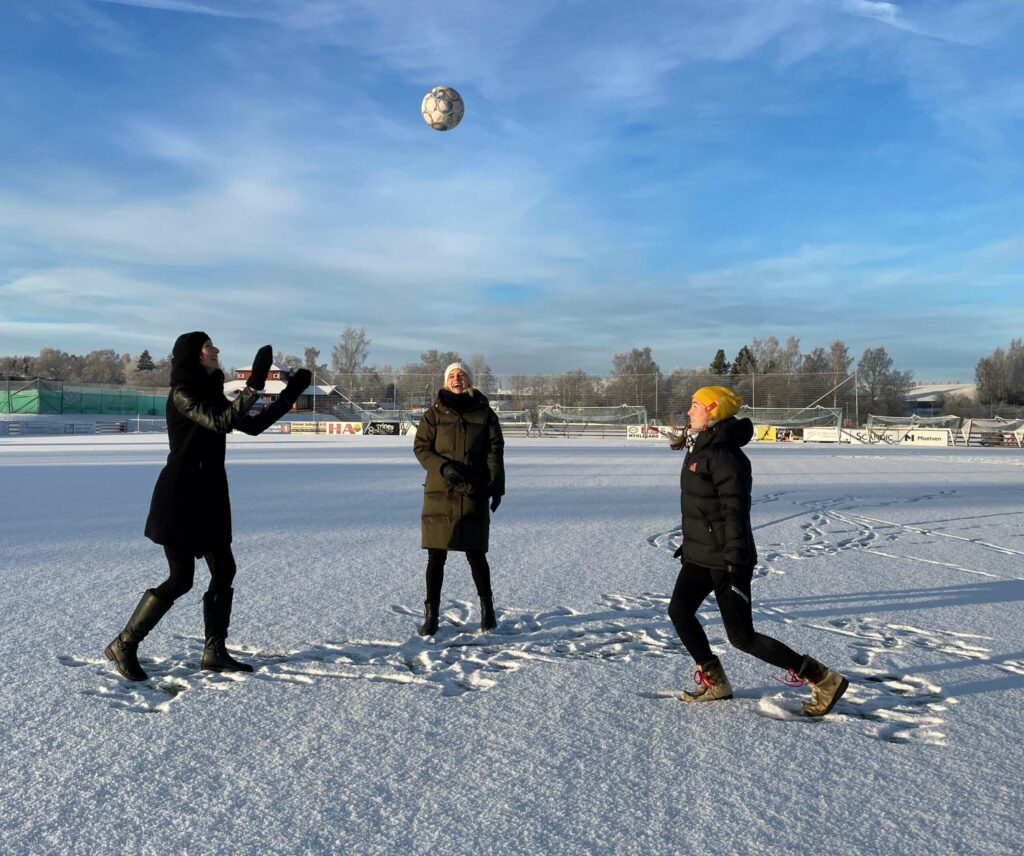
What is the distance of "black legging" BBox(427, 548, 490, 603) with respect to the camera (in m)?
5.06

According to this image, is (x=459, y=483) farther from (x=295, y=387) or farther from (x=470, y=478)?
(x=295, y=387)

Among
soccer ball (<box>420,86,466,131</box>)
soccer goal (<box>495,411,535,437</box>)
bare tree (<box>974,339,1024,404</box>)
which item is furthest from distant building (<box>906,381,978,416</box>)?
soccer ball (<box>420,86,466,131</box>)

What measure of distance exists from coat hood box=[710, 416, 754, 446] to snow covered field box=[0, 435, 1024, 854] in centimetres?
125

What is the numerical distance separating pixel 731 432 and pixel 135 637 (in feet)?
9.98

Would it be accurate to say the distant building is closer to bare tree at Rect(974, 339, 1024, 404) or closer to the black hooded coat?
bare tree at Rect(974, 339, 1024, 404)

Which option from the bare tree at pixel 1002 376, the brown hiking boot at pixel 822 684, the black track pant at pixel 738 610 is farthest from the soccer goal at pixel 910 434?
the bare tree at pixel 1002 376

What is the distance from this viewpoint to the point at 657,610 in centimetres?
567

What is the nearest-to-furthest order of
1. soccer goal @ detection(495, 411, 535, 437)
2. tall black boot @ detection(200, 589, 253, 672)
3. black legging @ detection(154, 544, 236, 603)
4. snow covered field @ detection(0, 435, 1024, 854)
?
snow covered field @ detection(0, 435, 1024, 854) → black legging @ detection(154, 544, 236, 603) → tall black boot @ detection(200, 589, 253, 672) → soccer goal @ detection(495, 411, 535, 437)

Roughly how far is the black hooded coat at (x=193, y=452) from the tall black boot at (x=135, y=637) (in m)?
0.31

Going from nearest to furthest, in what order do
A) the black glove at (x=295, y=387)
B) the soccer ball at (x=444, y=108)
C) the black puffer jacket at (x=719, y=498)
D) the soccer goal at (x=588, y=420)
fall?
the black puffer jacket at (x=719, y=498) < the black glove at (x=295, y=387) < the soccer ball at (x=444, y=108) < the soccer goal at (x=588, y=420)

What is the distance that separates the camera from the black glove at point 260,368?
3903 millimetres

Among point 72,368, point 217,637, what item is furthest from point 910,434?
point 72,368

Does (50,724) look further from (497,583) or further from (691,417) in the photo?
(497,583)

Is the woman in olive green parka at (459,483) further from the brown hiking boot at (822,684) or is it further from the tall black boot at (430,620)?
the brown hiking boot at (822,684)
